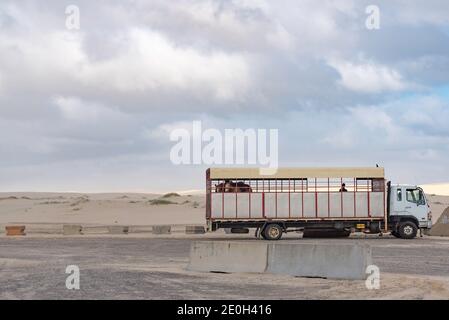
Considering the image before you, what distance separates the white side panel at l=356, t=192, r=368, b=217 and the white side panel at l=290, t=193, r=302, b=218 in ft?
8.69

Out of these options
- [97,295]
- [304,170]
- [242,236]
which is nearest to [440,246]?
[304,170]

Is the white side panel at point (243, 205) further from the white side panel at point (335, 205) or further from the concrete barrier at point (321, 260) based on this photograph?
the concrete barrier at point (321, 260)

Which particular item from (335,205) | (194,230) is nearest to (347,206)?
(335,205)

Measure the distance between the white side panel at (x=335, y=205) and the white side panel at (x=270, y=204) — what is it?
102 inches

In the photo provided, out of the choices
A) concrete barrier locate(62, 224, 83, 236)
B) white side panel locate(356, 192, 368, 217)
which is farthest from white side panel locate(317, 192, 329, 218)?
concrete barrier locate(62, 224, 83, 236)

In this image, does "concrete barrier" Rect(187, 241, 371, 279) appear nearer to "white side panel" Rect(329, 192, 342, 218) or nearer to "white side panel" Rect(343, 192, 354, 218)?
"white side panel" Rect(329, 192, 342, 218)

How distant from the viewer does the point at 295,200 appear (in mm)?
34156

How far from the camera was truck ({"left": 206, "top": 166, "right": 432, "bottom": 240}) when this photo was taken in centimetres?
3400

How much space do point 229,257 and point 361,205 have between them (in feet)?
54.3

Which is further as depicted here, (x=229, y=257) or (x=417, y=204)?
(x=417, y=204)

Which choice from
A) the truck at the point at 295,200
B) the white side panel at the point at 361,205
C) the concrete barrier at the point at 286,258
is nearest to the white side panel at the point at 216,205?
the truck at the point at 295,200

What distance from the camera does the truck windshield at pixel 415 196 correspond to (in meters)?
35.3

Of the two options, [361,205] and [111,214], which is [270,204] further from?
[111,214]
